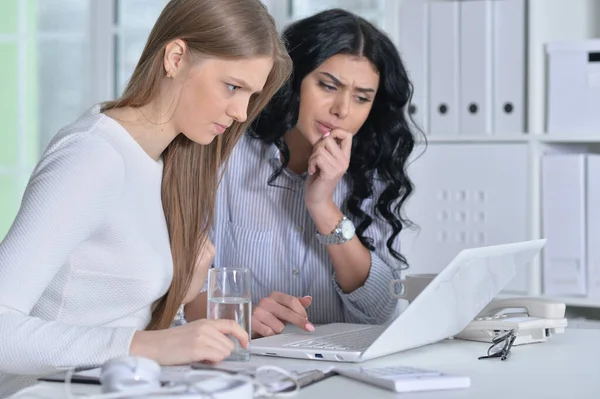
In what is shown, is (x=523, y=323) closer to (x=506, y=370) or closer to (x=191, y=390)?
(x=506, y=370)

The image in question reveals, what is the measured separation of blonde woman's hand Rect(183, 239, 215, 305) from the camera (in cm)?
180

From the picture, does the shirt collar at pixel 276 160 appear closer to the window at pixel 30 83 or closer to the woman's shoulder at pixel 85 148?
the woman's shoulder at pixel 85 148

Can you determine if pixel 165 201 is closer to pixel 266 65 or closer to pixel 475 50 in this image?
pixel 266 65

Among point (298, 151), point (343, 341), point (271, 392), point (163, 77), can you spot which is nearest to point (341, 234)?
point (298, 151)

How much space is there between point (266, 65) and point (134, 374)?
726 millimetres

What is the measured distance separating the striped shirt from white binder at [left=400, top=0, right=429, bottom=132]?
828 millimetres

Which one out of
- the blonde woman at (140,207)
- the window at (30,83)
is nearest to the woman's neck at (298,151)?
the blonde woman at (140,207)

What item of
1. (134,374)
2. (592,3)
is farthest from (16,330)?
(592,3)

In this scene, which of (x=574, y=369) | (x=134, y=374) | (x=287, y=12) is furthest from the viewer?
(x=287, y=12)

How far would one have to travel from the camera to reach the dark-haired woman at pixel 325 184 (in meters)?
2.06

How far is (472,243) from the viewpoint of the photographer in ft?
9.69

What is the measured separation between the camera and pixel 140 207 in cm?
159

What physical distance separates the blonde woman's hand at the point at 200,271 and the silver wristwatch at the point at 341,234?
321mm

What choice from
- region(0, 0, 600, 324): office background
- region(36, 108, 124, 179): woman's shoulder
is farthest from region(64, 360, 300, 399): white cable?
region(0, 0, 600, 324): office background
